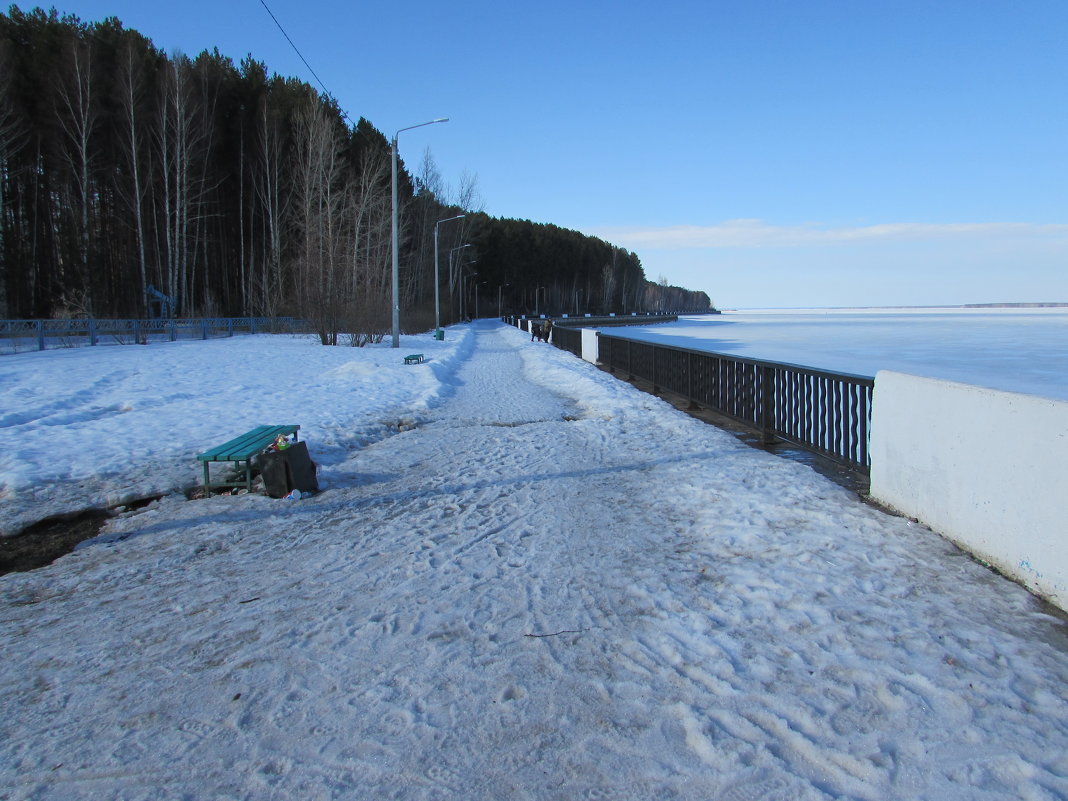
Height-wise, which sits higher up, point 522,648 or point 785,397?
point 785,397

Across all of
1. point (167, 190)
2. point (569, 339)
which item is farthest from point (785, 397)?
point (167, 190)

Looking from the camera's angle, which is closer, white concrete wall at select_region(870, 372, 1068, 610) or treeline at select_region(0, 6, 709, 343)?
white concrete wall at select_region(870, 372, 1068, 610)

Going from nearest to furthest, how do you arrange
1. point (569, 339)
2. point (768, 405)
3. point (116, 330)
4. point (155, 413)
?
point (768, 405) → point (155, 413) → point (116, 330) → point (569, 339)

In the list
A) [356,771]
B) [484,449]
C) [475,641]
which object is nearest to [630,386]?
[484,449]

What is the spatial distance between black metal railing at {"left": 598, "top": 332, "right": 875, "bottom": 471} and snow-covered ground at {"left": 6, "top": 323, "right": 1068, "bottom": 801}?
0.69 meters

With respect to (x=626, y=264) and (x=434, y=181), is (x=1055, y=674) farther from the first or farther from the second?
(x=626, y=264)

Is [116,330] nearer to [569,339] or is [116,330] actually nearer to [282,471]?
[569,339]

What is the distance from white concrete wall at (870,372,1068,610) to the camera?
12.1 ft

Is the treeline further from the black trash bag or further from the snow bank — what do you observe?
the black trash bag

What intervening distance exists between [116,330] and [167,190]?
474 inches

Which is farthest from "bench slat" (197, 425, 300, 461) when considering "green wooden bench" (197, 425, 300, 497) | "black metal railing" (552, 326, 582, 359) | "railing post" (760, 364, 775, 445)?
"black metal railing" (552, 326, 582, 359)

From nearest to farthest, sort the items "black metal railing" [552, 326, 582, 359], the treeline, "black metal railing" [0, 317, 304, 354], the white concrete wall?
1. the white concrete wall
2. "black metal railing" [0, 317, 304, 354]
3. "black metal railing" [552, 326, 582, 359]
4. the treeline

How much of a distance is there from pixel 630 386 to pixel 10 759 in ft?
44.5

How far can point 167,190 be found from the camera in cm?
3603
